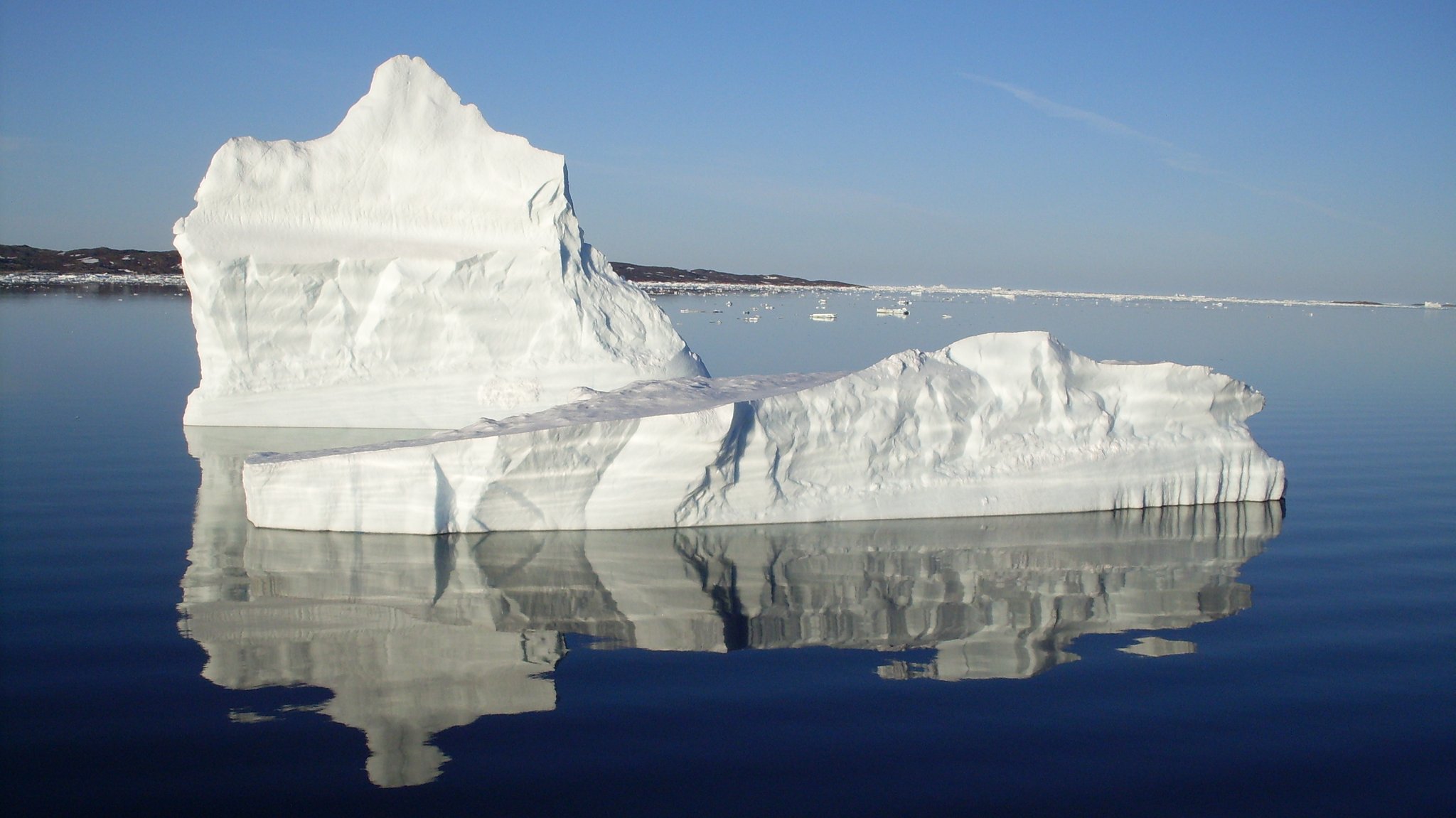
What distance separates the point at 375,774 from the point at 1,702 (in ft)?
7.23

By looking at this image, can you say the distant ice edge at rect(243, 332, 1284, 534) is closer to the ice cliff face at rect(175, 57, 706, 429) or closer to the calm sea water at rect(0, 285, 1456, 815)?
the calm sea water at rect(0, 285, 1456, 815)

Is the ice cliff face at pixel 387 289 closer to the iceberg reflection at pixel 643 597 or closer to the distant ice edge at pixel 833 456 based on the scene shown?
the distant ice edge at pixel 833 456

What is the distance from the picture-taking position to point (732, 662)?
5.81 metres

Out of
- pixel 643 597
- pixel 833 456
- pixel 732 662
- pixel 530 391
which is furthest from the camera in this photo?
pixel 530 391

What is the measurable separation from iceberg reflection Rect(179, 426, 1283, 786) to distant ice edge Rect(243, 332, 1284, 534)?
0.23 metres

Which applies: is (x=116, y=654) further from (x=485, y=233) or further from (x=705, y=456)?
(x=485, y=233)

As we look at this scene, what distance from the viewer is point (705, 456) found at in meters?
8.64

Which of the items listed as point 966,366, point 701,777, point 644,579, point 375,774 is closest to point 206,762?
point 375,774

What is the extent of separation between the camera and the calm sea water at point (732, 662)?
14.6 ft

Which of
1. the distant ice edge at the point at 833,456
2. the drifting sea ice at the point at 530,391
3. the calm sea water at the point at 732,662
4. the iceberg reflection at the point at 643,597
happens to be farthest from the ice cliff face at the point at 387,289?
the iceberg reflection at the point at 643,597

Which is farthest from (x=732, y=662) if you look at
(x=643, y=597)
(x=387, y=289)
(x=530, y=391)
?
(x=387, y=289)

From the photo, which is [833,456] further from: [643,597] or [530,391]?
[530,391]

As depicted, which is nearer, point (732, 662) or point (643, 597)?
point (732, 662)

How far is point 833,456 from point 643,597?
9.28ft
